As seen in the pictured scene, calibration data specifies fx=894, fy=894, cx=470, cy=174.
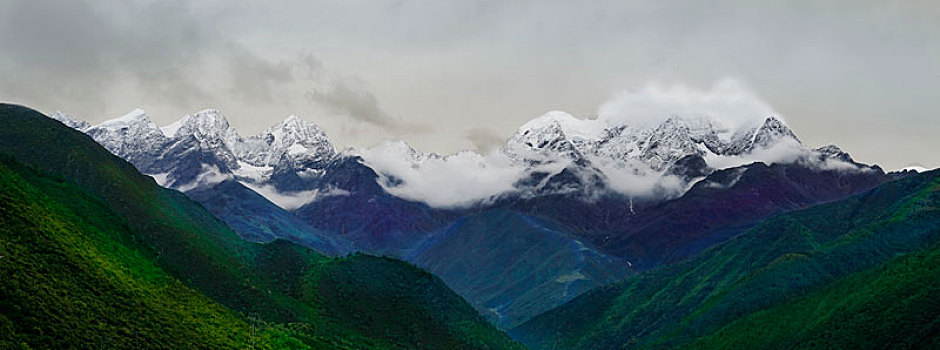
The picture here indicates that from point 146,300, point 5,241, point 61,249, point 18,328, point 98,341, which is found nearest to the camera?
point 18,328

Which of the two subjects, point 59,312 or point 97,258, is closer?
point 59,312

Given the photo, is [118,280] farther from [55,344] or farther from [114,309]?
[55,344]

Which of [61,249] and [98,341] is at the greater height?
[61,249]

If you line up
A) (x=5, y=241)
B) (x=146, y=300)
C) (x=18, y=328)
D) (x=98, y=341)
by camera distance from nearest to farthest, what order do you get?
(x=18, y=328) → (x=98, y=341) → (x=5, y=241) → (x=146, y=300)

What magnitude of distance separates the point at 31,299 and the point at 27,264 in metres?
15.5

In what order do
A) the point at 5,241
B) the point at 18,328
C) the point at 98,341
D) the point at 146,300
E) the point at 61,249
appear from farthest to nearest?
the point at 146,300
the point at 61,249
the point at 5,241
the point at 98,341
the point at 18,328

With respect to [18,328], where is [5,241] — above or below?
above

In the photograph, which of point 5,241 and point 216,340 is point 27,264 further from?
point 216,340

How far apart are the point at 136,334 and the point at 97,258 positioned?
1421 inches

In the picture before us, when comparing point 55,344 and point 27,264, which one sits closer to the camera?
point 55,344

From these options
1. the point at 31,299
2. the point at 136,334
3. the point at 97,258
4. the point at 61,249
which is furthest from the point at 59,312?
the point at 97,258

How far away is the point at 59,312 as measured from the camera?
508 feet

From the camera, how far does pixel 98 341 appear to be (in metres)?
154

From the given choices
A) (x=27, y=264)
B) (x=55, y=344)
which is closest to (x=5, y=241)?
(x=27, y=264)
